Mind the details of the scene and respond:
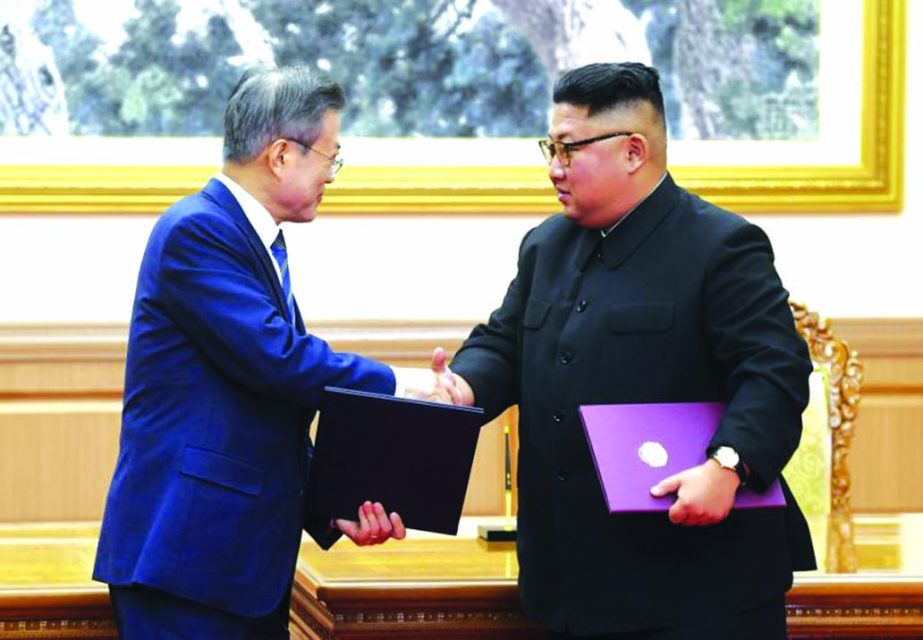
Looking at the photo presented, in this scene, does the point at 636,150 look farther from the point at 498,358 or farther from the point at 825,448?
the point at 825,448

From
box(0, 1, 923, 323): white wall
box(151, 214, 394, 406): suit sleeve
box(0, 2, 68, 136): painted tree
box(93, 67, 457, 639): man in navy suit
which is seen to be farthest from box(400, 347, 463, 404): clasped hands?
box(0, 2, 68, 136): painted tree

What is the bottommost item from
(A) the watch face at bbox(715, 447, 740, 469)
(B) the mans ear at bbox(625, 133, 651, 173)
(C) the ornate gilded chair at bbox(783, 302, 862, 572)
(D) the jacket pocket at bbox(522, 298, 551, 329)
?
(C) the ornate gilded chair at bbox(783, 302, 862, 572)

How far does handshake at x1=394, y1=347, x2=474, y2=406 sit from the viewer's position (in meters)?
2.97

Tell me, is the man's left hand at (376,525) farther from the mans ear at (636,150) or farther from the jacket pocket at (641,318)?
the mans ear at (636,150)

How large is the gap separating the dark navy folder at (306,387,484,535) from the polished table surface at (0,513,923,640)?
0.50 feet

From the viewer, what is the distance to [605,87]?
2.87 meters

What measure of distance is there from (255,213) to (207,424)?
43 cm

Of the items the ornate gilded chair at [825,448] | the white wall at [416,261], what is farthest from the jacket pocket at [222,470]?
the white wall at [416,261]

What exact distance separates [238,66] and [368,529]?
113 inches

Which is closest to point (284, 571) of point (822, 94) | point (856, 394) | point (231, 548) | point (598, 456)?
point (231, 548)

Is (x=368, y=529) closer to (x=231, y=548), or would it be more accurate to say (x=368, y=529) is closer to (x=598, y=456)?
(x=231, y=548)

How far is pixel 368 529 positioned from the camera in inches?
113

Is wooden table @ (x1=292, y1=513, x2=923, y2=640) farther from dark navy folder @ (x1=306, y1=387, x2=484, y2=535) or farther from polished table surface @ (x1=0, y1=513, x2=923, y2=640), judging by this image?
dark navy folder @ (x1=306, y1=387, x2=484, y2=535)

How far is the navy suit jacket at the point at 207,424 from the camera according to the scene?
264 centimetres
